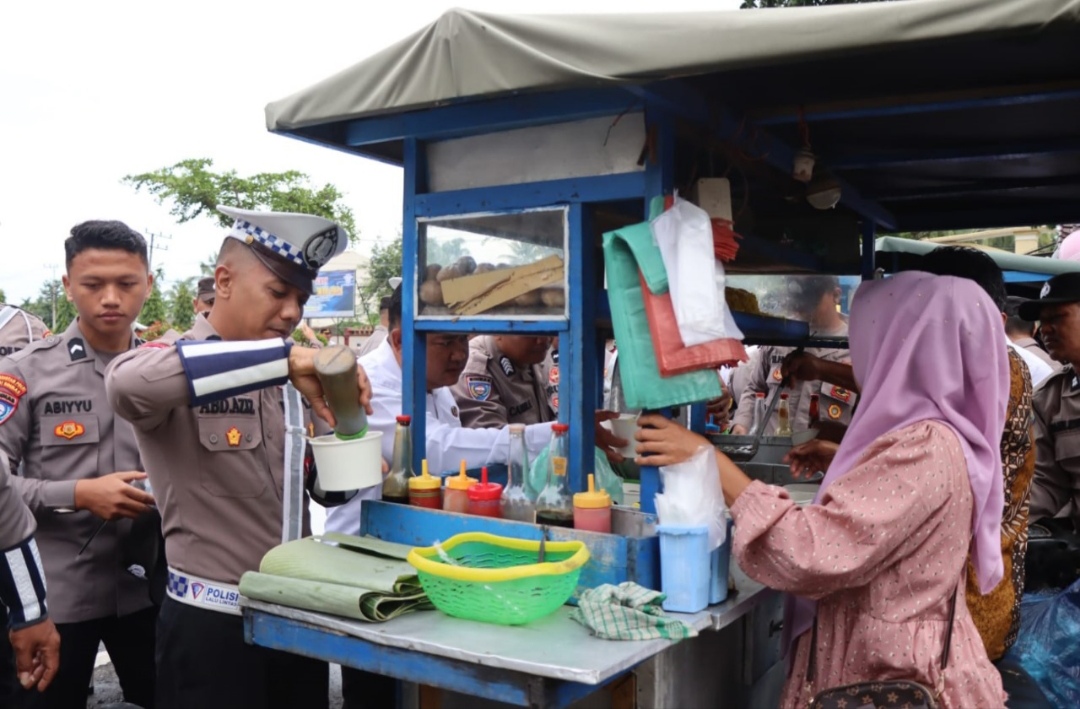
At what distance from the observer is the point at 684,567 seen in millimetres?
1887

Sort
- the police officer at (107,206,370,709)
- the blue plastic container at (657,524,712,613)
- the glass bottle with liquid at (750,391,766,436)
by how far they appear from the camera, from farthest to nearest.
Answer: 1. the glass bottle with liquid at (750,391,766,436)
2. the police officer at (107,206,370,709)
3. the blue plastic container at (657,524,712,613)

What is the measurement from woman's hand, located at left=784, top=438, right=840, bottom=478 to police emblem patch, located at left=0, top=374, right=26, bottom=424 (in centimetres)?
262

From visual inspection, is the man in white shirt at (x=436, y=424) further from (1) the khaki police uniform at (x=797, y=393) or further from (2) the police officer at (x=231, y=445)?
(1) the khaki police uniform at (x=797, y=393)

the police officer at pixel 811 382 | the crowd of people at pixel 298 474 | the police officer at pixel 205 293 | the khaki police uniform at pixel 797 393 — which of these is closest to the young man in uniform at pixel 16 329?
the crowd of people at pixel 298 474

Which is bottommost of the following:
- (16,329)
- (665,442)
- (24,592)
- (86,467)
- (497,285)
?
(24,592)

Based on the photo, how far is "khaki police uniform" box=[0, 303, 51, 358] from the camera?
12.0 feet

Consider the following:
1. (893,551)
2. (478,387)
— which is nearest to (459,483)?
(893,551)

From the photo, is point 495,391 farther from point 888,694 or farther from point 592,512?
point 888,694

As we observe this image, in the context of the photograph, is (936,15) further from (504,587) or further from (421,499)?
(421,499)

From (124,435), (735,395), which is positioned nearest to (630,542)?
(124,435)

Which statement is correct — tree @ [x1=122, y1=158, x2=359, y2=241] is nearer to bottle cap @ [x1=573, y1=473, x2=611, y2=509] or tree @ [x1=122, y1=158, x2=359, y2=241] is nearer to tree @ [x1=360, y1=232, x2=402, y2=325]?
tree @ [x1=360, y1=232, x2=402, y2=325]

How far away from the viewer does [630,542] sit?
6.35 ft

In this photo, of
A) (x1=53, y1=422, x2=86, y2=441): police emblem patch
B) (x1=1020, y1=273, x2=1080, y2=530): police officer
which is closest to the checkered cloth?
(x1=53, y1=422, x2=86, y2=441): police emblem patch

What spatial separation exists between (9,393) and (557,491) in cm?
188
